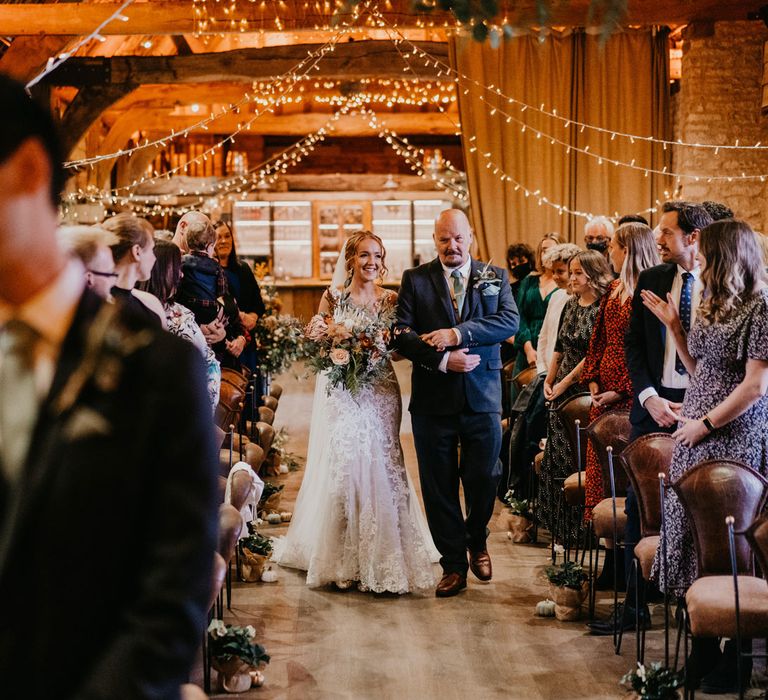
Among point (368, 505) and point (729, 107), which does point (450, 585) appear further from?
point (729, 107)

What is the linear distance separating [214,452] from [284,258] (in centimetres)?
1640

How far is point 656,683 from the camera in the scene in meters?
3.48

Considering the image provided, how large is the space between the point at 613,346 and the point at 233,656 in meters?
2.40

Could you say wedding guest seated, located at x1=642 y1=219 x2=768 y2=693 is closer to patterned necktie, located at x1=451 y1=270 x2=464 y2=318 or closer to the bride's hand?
the bride's hand

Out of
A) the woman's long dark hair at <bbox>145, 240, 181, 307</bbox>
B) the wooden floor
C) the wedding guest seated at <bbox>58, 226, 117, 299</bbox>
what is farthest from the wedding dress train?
the wedding guest seated at <bbox>58, 226, 117, 299</bbox>

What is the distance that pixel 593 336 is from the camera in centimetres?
550

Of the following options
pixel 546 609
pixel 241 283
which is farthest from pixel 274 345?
pixel 546 609

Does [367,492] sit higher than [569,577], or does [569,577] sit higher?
[367,492]

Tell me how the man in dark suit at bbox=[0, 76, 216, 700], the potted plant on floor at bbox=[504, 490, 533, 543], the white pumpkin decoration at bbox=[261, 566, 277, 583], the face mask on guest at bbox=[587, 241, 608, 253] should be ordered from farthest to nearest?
the face mask on guest at bbox=[587, 241, 608, 253] → the potted plant on floor at bbox=[504, 490, 533, 543] → the white pumpkin decoration at bbox=[261, 566, 277, 583] → the man in dark suit at bbox=[0, 76, 216, 700]

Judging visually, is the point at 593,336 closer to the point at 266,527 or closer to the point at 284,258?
the point at 266,527

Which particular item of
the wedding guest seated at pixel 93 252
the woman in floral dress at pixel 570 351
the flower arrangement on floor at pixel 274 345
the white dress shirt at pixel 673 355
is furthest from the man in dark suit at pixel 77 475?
the flower arrangement on floor at pixel 274 345

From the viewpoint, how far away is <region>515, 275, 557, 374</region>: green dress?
7.39 m

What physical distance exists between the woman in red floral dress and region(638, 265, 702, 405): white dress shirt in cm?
45

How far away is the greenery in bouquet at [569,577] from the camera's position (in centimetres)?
489
